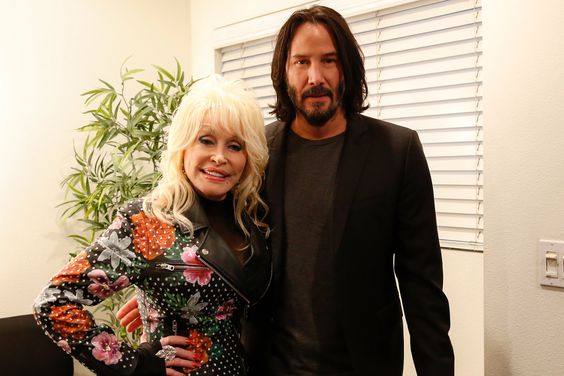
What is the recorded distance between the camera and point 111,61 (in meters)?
3.07

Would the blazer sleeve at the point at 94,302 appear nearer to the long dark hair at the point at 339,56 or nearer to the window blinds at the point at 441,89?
the long dark hair at the point at 339,56

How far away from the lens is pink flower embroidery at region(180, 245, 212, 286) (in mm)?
1334

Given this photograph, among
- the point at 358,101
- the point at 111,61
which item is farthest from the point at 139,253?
the point at 111,61

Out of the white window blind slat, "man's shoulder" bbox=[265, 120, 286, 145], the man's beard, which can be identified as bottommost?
"man's shoulder" bbox=[265, 120, 286, 145]

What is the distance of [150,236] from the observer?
1338mm

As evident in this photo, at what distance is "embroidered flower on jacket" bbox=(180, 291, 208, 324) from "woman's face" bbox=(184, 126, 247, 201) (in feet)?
0.85

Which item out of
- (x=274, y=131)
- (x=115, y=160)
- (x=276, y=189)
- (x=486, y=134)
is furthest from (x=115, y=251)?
(x=115, y=160)

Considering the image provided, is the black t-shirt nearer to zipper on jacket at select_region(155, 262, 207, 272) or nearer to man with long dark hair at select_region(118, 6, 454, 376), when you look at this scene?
Answer: man with long dark hair at select_region(118, 6, 454, 376)

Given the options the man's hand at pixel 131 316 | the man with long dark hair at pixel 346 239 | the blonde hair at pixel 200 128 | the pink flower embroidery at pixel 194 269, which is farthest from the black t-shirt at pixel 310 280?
→ the man's hand at pixel 131 316

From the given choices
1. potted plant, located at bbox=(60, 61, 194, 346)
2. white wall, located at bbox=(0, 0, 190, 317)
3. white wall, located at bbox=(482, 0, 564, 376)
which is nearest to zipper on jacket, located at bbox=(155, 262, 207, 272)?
white wall, located at bbox=(482, 0, 564, 376)

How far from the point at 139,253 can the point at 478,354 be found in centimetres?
157

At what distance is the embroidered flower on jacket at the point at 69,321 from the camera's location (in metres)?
1.22

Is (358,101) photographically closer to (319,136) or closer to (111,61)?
(319,136)

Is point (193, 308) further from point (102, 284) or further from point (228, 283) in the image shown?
point (102, 284)
